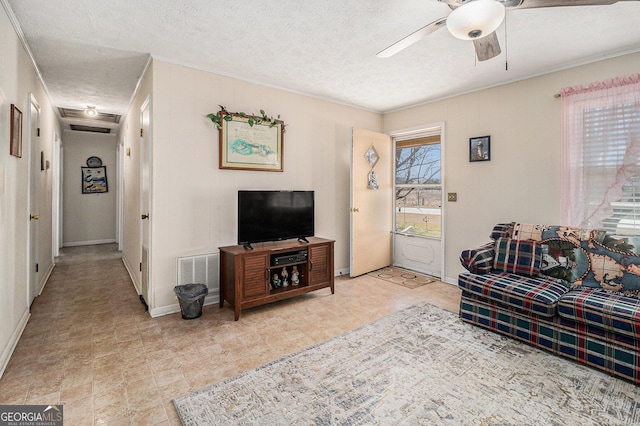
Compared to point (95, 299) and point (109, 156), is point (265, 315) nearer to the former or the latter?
point (95, 299)

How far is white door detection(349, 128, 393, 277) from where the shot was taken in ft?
14.1

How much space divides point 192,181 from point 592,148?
3.91 meters

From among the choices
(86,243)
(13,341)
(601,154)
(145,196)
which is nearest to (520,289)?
(601,154)

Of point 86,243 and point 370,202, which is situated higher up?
point 370,202

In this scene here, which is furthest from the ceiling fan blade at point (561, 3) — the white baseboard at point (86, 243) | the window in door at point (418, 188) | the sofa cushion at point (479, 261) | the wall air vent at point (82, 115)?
the white baseboard at point (86, 243)

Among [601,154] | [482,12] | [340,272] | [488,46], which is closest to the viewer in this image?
[482,12]

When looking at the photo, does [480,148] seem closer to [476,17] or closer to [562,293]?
[562,293]

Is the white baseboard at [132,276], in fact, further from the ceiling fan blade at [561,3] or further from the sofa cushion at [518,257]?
the ceiling fan blade at [561,3]

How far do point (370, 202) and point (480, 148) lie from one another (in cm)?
157

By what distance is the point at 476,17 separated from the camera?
Result: 1639 millimetres

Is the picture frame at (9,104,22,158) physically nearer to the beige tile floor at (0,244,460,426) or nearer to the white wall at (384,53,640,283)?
the beige tile floor at (0,244,460,426)

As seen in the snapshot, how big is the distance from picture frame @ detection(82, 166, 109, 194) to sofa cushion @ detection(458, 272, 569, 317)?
751 centimetres

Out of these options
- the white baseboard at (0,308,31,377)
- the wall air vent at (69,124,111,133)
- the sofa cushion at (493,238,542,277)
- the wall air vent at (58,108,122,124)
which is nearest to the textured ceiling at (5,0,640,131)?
the wall air vent at (58,108,122,124)

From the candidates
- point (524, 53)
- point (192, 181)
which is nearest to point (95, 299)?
point (192, 181)
